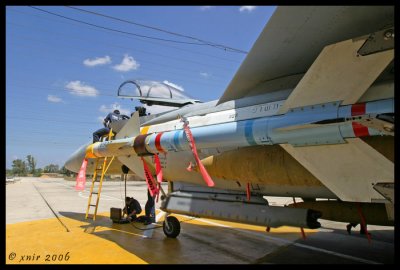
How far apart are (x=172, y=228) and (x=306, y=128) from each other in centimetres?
404

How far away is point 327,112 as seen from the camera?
340 cm

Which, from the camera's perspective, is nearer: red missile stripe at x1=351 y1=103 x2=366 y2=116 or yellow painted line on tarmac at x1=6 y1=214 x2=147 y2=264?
red missile stripe at x1=351 y1=103 x2=366 y2=116

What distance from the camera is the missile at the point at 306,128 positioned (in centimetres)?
308

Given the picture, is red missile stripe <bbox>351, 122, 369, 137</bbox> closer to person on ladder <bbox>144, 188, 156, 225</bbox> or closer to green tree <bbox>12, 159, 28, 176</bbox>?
person on ladder <bbox>144, 188, 156, 225</bbox>

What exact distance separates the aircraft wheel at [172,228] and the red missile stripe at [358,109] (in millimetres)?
4465

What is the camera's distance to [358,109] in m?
3.20

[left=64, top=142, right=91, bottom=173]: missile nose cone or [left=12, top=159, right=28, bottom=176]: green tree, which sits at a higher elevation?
[left=12, top=159, right=28, bottom=176]: green tree

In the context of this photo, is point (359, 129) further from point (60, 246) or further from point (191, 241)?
point (60, 246)

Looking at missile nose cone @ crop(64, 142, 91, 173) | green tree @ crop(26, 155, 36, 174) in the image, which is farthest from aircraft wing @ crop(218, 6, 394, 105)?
green tree @ crop(26, 155, 36, 174)

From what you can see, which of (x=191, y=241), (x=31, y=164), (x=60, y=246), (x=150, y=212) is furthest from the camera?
(x=31, y=164)

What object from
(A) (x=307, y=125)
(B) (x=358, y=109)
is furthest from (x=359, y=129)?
(A) (x=307, y=125)

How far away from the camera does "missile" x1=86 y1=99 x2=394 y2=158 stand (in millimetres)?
3082

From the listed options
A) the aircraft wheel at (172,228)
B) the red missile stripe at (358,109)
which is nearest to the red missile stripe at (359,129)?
the red missile stripe at (358,109)

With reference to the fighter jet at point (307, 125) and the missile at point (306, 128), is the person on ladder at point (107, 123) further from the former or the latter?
the missile at point (306, 128)
